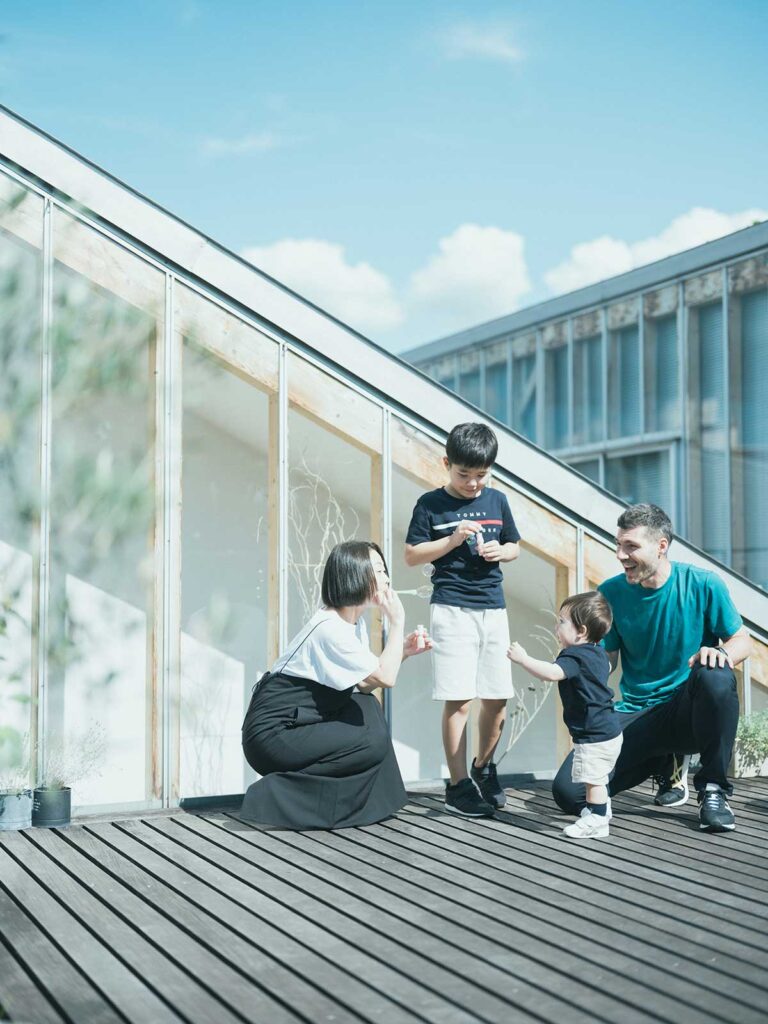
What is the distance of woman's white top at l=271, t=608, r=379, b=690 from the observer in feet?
13.5

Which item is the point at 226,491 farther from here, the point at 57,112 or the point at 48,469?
the point at 57,112

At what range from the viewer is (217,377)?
4.89m

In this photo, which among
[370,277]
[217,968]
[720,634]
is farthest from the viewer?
[370,277]

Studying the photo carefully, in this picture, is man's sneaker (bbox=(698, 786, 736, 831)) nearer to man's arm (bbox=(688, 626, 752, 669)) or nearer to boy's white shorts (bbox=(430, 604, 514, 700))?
man's arm (bbox=(688, 626, 752, 669))

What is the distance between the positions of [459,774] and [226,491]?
1.52m

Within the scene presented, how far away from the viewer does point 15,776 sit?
4.45 metres

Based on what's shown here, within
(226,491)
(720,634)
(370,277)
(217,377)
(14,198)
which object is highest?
(370,277)

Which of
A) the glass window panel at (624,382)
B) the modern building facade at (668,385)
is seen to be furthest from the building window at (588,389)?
the glass window panel at (624,382)

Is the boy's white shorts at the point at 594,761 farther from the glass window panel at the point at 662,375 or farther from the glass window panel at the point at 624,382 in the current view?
the glass window panel at the point at 624,382

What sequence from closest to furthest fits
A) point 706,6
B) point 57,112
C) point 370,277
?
point 57,112, point 706,6, point 370,277

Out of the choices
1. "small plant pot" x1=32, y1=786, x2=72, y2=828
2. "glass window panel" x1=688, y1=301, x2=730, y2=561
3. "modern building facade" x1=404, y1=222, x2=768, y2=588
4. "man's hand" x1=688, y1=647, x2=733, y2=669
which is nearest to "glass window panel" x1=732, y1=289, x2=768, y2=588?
"modern building facade" x1=404, y1=222, x2=768, y2=588

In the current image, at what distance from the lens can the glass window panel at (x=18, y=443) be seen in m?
4.52

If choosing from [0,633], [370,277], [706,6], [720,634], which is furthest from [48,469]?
[370,277]

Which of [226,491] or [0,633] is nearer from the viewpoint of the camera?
[0,633]
